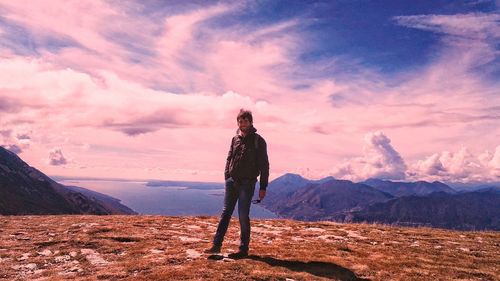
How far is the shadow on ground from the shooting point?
10.1 metres

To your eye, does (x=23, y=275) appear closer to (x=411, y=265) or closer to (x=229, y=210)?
(x=229, y=210)

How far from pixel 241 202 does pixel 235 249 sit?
2397 millimetres

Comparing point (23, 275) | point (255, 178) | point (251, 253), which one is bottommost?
point (23, 275)

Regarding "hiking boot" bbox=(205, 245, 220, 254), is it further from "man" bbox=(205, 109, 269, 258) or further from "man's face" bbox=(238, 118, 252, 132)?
"man's face" bbox=(238, 118, 252, 132)

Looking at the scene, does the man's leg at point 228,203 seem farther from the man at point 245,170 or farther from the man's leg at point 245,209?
the man's leg at point 245,209

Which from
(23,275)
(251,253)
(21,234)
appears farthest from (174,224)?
(23,275)

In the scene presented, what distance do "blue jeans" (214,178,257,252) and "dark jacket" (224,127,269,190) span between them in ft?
0.78

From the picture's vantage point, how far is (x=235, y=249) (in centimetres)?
1331

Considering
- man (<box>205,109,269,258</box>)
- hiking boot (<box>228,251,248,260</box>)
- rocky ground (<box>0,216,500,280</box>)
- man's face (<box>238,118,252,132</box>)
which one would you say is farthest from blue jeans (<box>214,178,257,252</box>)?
man's face (<box>238,118,252,132</box>)

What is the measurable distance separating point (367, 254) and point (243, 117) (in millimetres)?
6589

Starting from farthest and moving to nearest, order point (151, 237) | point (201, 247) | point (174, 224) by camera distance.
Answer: point (174, 224)
point (151, 237)
point (201, 247)

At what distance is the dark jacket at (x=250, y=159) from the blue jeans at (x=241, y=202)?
0.78ft

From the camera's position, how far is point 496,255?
1397 cm

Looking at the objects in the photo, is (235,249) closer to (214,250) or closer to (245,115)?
(214,250)
